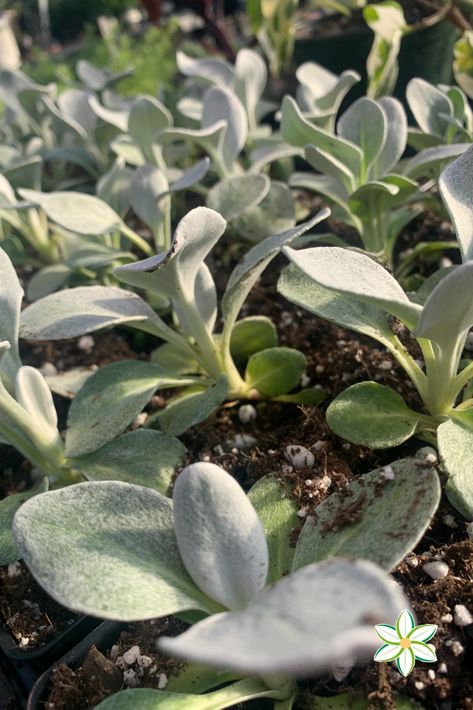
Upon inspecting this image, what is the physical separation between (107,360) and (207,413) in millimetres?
413

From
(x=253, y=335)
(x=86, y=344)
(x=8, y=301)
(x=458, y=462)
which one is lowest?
(x=86, y=344)

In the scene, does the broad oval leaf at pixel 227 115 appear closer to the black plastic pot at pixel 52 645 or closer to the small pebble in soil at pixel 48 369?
the small pebble in soil at pixel 48 369

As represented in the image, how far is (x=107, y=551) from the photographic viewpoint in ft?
1.99

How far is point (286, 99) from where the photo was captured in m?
1.07

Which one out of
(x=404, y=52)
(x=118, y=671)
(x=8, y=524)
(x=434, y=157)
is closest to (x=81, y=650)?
(x=118, y=671)

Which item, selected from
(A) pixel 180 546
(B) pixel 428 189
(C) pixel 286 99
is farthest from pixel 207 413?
(B) pixel 428 189

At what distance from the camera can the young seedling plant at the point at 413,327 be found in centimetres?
63

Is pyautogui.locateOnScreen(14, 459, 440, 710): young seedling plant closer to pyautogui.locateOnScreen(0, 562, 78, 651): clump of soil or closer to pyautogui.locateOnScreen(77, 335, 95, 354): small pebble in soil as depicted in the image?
pyautogui.locateOnScreen(0, 562, 78, 651): clump of soil

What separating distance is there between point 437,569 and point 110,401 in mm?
477

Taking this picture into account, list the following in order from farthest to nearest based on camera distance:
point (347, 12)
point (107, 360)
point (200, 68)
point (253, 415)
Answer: point (347, 12), point (200, 68), point (107, 360), point (253, 415)

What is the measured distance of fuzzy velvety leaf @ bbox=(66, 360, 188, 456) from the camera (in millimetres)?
871

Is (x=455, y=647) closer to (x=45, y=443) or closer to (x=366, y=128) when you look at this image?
(x=45, y=443)

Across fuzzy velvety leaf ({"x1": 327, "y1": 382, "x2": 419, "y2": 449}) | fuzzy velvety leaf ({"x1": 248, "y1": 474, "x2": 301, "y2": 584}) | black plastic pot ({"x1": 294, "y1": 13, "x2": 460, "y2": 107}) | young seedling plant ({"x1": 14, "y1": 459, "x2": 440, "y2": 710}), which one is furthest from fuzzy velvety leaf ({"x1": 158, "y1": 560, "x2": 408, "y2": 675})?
black plastic pot ({"x1": 294, "y1": 13, "x2": 460, "y2": 107})

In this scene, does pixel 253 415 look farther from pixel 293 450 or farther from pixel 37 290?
pixel 37 290
